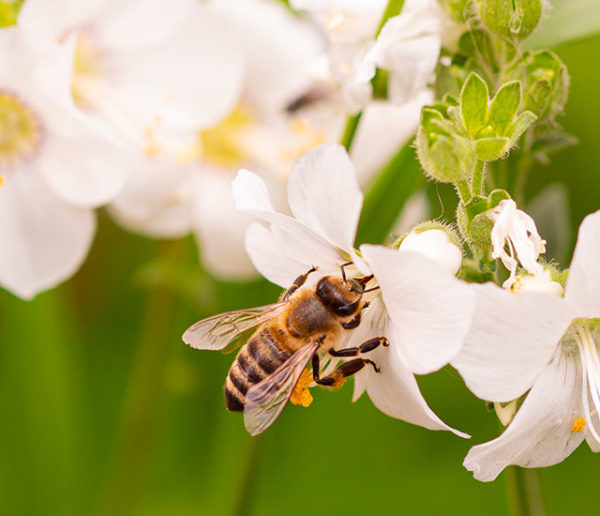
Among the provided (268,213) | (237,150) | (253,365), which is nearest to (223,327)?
(253,365)

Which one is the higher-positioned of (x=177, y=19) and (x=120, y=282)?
(x=177, y=19)

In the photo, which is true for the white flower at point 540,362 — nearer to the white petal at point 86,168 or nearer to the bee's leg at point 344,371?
the bee's leg at point 344,371

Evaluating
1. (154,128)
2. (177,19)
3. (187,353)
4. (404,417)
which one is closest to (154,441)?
(187,353)

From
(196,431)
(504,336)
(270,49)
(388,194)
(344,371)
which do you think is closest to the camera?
(504,336)

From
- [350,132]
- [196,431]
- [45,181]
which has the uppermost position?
[350,132]

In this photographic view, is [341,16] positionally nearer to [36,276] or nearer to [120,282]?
[36,276]

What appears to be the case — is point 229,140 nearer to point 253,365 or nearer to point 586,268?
point 253,365

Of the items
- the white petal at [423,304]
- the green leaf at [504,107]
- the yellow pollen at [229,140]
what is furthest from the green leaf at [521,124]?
the yellow pollen at [229,140]
